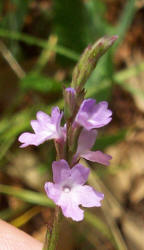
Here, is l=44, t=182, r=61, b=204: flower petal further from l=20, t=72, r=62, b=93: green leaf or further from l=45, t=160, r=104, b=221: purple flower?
l=20, t=72, r=62, b=93: green leaf

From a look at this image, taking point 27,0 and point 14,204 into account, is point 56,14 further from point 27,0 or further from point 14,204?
point 14,204

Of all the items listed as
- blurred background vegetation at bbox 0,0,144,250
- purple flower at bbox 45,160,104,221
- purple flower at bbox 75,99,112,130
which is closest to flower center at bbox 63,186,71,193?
purple flower at bbox 45,160,104,221

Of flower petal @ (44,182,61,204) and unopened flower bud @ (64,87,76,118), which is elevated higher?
unopened flower bud @ (64,87,76,118)

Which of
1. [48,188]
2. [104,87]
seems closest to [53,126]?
[48,188]

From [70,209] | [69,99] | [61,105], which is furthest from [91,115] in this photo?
[61,105]

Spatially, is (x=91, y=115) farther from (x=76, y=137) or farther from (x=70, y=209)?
(x=70, y=209)

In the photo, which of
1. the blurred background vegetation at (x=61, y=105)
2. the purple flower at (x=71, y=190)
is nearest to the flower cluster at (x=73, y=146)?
the purple flower at (x=71, y=190)
